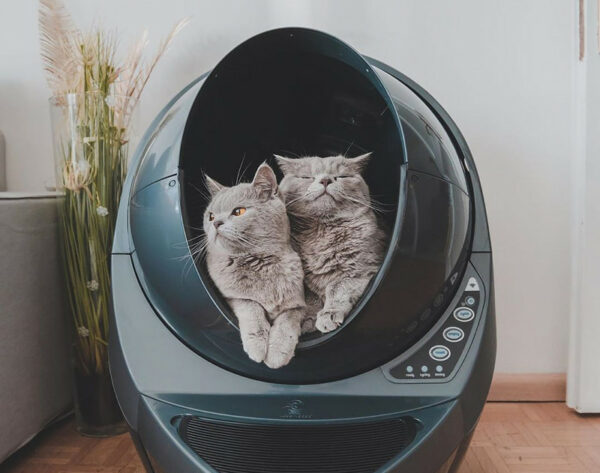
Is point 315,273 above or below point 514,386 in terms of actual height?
above

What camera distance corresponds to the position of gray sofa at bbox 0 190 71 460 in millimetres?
942

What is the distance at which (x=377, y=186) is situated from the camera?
0.85 metres

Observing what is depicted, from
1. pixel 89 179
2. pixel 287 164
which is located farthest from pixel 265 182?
pixel 89 179

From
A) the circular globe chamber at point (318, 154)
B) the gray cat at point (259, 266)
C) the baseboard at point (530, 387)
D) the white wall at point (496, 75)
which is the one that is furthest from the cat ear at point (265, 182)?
the baseboard at point (530, 387)

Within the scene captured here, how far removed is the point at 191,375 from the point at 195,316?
9 cm

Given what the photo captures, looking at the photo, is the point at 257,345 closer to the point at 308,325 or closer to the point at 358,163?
the point at 308,325

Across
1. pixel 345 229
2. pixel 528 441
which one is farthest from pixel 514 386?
pixel 345 229

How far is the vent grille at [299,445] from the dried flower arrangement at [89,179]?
520mm

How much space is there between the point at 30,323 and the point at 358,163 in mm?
748

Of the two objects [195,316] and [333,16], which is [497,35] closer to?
[333,16]

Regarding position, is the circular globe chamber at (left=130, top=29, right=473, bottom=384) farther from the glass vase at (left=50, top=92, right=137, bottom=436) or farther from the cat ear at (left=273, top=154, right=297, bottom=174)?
the glass vase at (left=50, top=92, right=137, bottom=436)

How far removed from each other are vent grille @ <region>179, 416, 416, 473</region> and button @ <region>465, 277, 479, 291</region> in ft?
0.70

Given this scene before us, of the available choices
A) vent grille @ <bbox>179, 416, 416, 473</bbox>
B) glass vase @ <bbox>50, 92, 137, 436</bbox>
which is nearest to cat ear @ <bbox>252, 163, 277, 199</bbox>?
vent grille @ <bbox>179, 416, 416, 473</bbox>

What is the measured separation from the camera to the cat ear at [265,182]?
27.9 inches
